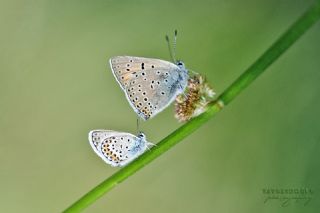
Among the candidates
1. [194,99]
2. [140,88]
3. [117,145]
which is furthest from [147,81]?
[194,99]

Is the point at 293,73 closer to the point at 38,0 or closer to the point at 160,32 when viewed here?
the point at 160,32

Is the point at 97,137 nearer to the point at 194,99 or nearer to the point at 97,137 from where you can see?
the point at 97,137

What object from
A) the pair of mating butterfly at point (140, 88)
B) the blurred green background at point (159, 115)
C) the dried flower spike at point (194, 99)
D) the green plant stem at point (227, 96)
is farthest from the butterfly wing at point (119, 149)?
the blurred green background at point (159, 115)

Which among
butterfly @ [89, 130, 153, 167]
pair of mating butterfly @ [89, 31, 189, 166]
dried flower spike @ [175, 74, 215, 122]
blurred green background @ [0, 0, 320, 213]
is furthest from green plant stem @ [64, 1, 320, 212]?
blurred green background @ [0, 0, 320, 213]

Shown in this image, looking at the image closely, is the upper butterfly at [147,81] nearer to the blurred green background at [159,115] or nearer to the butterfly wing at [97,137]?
the butterfly wing at [97,137]

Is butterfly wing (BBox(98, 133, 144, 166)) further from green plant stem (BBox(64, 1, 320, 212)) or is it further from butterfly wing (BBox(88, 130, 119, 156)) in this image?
green plant stem (BBox(64, 1, 320, 212))
